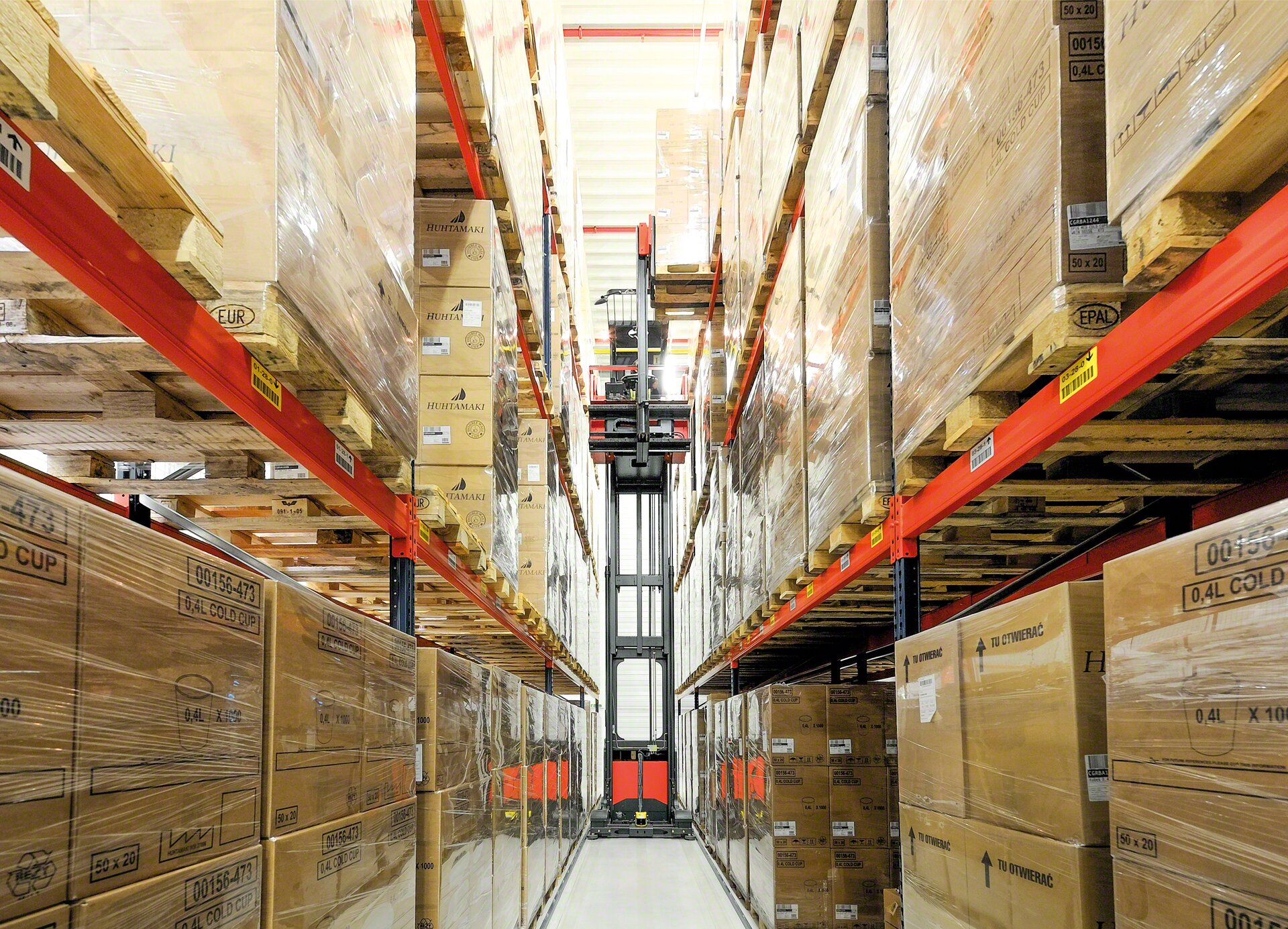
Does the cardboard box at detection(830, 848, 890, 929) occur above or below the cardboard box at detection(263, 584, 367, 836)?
below

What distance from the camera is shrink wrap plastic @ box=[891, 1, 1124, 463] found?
2.08 metres

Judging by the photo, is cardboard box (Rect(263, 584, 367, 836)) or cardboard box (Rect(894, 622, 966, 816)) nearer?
cardboard box (Rect(263, 584, 367, 836))

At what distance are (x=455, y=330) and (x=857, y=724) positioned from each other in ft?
9.39

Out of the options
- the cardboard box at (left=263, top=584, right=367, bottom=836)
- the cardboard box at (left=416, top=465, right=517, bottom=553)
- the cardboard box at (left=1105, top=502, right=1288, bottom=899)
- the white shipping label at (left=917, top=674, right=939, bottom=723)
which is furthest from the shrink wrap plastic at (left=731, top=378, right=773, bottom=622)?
the cardboard box at (left=1105, top=502, right=1288, bottom=899)

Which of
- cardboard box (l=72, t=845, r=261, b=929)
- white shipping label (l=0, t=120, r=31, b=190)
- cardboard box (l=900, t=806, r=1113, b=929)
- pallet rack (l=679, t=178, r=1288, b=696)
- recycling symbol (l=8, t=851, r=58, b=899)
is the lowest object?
cardboard box (l=900, t=806, r=1113, b=929)

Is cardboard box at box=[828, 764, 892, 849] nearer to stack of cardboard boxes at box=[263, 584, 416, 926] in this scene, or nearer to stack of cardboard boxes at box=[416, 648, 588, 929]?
stack of cardboard boxes at box=[416, 648, 588, 929]

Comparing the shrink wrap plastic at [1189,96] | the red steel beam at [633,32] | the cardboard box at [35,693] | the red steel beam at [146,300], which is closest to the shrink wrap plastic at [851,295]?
the shrink wrap plastic at [1189,96]

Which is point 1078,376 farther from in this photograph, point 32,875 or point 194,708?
point 32,875

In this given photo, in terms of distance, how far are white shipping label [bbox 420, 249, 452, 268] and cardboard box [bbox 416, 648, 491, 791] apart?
1.81 meters

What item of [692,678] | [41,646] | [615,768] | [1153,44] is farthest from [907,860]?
[615,768]

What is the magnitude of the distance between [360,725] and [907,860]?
171 cm

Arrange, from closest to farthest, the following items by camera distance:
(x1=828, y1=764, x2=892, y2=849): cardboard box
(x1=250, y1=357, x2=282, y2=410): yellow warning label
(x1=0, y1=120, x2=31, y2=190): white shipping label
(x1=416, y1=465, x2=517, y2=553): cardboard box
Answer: (x1=0, y1=120, x2=31, y2=190): white shipping label, (x1=250, y1=357, x2=282, y2=410): yellow warning label, (x1=416, y1=465, x2=517, y2=553): cardboard box, (x1=828, y1=764, x2=892, y2=849): cardboard box

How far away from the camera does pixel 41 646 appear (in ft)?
4.28

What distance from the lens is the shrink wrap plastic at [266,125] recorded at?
2070 mm
